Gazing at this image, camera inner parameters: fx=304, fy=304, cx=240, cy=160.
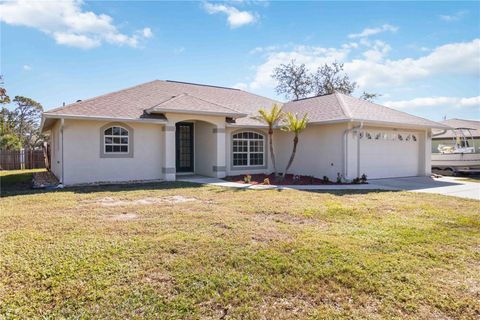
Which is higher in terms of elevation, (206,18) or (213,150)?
(206,18)

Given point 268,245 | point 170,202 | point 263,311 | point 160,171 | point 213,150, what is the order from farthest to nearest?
point 213,150, point 160,171, point 170,202, point 268,245, point 263,311

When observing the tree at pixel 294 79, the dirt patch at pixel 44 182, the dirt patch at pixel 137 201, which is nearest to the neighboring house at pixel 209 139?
the dirt patch at pixel 44 182

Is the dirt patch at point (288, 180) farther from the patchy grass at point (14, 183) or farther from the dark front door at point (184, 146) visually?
the patchy grass at point (14, 183)

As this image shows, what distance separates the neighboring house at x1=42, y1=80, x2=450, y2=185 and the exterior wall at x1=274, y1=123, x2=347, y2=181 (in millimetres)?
49

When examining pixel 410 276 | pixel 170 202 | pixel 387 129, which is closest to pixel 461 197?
pixel 387 129

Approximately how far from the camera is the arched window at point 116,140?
1371cm

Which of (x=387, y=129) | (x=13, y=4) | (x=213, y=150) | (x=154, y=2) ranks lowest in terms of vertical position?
(x=213, y=150)

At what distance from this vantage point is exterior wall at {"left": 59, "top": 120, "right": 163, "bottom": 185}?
13.0m

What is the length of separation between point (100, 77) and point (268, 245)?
61.8 ft

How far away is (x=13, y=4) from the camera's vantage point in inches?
401

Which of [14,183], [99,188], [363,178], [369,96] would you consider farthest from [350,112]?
[369,96]

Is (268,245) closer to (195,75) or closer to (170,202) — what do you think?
(170,202)

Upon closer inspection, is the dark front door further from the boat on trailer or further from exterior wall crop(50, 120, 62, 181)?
the boat on trailer

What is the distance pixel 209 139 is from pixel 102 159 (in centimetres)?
542
